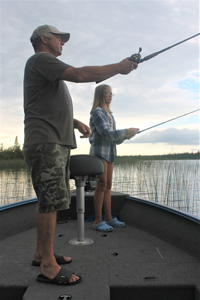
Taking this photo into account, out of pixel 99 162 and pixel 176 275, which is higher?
pixel 99 162

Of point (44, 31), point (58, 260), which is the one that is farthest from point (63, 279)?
point (44, 31)

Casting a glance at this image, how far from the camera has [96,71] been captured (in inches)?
50.2

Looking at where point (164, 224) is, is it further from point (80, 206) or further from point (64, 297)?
point (64, 297)

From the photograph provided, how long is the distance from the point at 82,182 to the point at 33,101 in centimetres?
79

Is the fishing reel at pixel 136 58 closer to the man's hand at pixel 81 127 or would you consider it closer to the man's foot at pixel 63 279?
the man's hand at pixel 81 127

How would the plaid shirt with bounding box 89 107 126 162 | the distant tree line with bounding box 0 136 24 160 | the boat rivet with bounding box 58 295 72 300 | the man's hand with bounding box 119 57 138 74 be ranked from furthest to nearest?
the distant tree line with bounding box 0 136 24 160 → the plaid shirt with bounding box 89 107 126 162 → the man's hand with bounding box 119 57 138 74 → the boat rivet with bounding box 58 295 72 300

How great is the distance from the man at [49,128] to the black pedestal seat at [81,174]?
35 centimetres

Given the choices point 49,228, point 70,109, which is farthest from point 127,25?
point 49,228

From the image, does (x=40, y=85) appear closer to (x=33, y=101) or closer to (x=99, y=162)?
(x=33, y=101)

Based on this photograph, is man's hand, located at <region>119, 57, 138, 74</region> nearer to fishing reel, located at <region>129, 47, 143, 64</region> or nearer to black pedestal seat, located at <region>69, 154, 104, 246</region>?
fishing reel, located at <region>129, 47, 143, 64</region>

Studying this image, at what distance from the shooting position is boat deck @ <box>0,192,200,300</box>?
3.88ft

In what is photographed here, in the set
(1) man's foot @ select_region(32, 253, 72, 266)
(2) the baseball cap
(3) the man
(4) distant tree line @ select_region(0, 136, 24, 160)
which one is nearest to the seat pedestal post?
(1) man's foot @ select_region(32, 253, 72, 266)

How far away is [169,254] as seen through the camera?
5.58 ft

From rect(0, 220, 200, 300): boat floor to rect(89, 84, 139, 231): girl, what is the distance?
0.91ft
